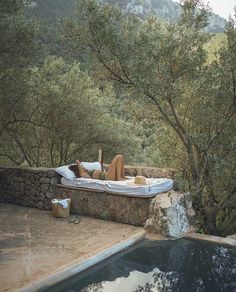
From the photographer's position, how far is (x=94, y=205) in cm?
813

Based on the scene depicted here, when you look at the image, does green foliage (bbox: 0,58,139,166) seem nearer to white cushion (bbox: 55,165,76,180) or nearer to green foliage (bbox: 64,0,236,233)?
white cushion (bbox: 55,165,76,180)

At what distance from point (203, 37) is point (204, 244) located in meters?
4.43

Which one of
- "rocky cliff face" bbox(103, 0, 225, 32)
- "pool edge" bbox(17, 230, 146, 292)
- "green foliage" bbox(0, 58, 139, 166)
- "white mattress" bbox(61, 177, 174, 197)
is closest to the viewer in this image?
"pool edge" bbox(17, 230, 146, 292)

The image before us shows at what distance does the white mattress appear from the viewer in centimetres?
739

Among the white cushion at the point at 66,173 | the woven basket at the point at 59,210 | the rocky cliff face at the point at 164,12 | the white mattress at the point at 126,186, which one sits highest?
the rocky cliff face at the point at 164,12

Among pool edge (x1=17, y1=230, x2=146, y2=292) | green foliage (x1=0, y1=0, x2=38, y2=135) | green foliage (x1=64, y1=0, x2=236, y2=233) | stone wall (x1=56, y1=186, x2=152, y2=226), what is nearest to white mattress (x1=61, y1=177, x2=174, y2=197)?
stone wall (x1=56, y1=186, x2=152, y2=226)

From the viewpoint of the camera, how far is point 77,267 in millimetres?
5160

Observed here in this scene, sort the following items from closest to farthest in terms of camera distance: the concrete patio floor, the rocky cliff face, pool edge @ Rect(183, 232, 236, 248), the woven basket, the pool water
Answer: the pool water < the concrete patio floor < pool edge @ Rect(183, 232, 236, 248) < the woven basket < the rocky cliff face

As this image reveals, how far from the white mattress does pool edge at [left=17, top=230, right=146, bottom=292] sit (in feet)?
3.42

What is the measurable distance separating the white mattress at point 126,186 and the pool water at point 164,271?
120 centimetres

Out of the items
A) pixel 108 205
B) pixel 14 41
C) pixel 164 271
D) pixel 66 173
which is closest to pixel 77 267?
pixel 164 271

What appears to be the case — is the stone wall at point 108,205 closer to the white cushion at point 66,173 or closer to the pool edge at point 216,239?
the white cushion at point 66,173

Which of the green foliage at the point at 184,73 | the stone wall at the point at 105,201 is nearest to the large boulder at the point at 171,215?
the stone wall at the point at 105,201

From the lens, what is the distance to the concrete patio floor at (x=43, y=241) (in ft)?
16.4
